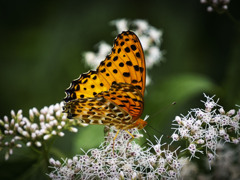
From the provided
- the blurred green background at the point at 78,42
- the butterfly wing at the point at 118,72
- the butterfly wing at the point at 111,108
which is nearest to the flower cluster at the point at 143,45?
the blurred green background at the point at 78,42

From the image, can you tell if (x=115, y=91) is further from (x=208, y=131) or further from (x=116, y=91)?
(x=208, y=131)

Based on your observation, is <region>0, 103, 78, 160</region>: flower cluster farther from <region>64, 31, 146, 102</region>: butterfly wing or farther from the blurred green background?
the blurred green background

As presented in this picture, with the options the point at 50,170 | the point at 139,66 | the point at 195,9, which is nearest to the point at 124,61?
the point at 139,66

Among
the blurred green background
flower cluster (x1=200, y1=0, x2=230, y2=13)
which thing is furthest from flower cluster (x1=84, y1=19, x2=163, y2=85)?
flower cluster (x1=200, y1=0, x2=230, y2=13)

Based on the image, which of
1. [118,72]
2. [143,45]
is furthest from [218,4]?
[118,72]

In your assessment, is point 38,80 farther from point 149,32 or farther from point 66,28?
point 149,32
